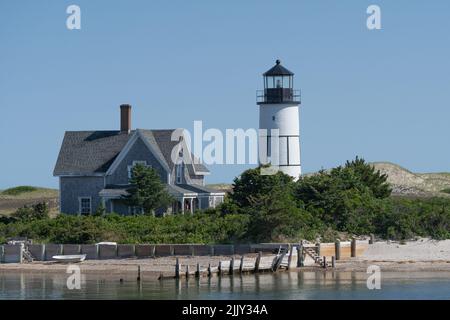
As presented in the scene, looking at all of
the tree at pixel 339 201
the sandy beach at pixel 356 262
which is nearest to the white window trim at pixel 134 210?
the tree at pixel 339 201

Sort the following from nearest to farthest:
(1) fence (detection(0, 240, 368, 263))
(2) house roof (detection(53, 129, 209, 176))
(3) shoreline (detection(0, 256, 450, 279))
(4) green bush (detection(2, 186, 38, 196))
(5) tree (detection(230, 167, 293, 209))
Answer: (3) shoreline (detection(0, 256, 450, 279))
(1) fence (detection(0, 240, 368, 263))
(5) tree (detection(230, 167, 293, 209))
(2) house roof (detection(53, 129, 209, 176))
(4) green bush (detection(2, 186, 38, 196))

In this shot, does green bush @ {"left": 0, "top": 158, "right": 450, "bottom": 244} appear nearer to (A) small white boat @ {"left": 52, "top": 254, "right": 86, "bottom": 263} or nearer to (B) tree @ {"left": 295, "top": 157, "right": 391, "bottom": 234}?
(B) tree @ {"left": 295, "top": 157, "right": 391, "bottom": 234}

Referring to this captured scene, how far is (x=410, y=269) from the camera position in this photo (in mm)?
48469

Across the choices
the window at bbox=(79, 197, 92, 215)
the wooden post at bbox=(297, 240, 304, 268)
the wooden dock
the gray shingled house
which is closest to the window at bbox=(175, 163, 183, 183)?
the gray shingled house

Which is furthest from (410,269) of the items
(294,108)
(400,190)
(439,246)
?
(400,190)

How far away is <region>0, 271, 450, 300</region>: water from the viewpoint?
4094 centimetres

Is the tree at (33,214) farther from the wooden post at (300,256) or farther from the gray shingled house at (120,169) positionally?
the wooden post at (300,256)

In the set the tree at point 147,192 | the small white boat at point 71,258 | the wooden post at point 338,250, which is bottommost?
the small white boat at point 71,258

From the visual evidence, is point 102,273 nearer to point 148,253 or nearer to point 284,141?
point 148,253

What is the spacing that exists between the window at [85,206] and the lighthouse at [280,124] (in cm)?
866

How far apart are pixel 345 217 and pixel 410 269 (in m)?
5.89

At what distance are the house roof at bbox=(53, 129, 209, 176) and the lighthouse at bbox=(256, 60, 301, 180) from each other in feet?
14.0

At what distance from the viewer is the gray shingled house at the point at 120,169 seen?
2335 inches

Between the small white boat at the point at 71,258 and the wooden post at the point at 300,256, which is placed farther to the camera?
the small white boat at the point at 71,258
